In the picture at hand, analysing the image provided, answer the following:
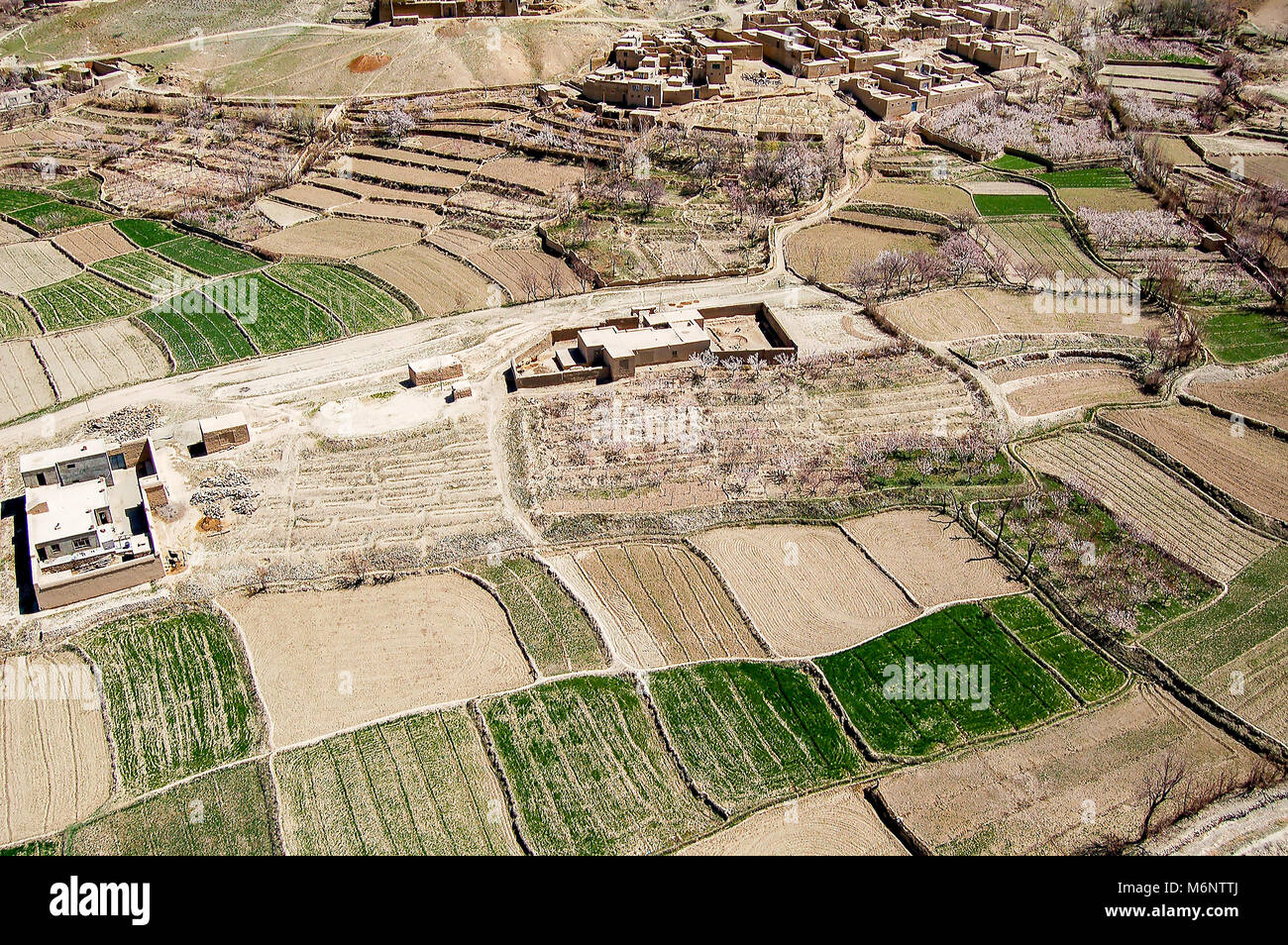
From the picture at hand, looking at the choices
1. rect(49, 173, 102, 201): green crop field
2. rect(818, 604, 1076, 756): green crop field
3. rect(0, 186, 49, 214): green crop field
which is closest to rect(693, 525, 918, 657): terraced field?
rect(818, 604, 1076, 756): green crop field

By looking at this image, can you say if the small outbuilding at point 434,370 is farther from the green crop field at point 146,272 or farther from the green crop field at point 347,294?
the green crop field at point 146,272

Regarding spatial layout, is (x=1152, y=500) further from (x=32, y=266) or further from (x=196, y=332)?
(x=32, y=266)

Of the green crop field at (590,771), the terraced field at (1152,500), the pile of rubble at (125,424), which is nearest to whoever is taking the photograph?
the green crop field at (590,771)

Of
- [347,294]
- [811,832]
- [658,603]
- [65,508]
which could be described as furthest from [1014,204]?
[65,508]

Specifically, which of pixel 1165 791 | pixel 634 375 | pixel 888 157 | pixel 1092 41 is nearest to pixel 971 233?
pixel 888 157

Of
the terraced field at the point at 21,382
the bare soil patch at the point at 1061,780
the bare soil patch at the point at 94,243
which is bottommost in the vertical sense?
the bare soil patch at the point at 1061,780

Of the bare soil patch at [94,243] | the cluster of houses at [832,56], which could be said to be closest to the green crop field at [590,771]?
the bare soil patch at [94,243]
